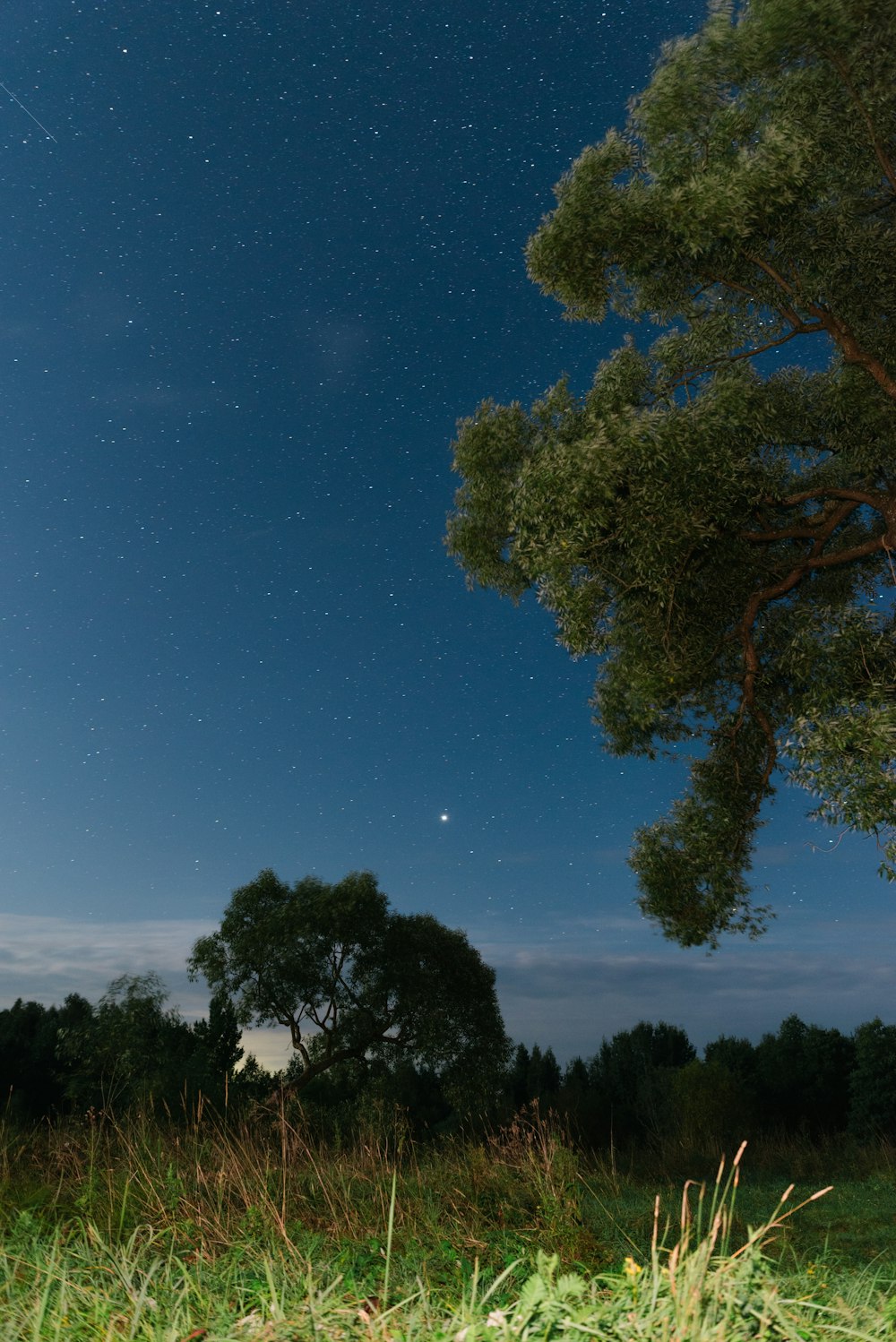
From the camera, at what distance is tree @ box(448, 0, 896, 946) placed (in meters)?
10.7

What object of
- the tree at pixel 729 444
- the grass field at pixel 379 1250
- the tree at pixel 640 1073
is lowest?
the tree at pixel 640 1073

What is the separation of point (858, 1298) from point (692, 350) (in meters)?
11.3

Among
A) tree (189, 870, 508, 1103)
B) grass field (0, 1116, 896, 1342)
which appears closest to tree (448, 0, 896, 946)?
grass field (0, 1116, 896, 1342)

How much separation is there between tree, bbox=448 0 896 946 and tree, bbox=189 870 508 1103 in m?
15.8

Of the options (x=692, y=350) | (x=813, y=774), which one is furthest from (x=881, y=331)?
(x=813, y=774)

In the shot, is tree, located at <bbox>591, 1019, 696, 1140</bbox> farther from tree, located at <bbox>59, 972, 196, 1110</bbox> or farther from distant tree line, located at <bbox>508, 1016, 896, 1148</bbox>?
tree, located at <bbox>59, 972, 196, 1110</bbox>

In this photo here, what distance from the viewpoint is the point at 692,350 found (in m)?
12.7

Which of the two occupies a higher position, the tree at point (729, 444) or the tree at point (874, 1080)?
the tree at point (729, 444)

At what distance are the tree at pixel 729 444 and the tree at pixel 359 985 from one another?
51.8 ft

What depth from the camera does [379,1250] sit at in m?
6.38

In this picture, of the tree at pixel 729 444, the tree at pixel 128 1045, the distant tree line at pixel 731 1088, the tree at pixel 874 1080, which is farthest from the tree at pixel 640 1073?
the tree at pixel 729 444

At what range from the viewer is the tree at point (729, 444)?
10672 mm

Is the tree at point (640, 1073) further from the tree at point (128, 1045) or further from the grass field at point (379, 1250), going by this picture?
the grass field at point (379, 1250)

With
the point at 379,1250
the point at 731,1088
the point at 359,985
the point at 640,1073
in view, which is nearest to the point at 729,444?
the point at 379,1250
